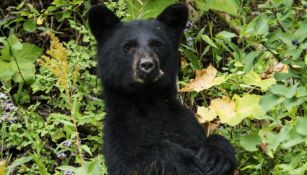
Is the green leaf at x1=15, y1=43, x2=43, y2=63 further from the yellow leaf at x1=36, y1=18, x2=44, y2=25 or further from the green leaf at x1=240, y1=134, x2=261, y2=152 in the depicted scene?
the green leaf at x1=240, y1=134, x2=261, y2=152

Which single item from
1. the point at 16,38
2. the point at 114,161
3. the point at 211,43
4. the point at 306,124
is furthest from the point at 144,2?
the point at 306,124

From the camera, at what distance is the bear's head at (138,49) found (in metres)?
5.20

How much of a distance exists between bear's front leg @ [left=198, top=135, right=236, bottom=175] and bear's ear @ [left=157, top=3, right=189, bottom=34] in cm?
92

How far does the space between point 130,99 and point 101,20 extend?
1.99 feet

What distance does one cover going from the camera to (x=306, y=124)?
4.12 metres

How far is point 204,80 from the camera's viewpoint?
20.2ft

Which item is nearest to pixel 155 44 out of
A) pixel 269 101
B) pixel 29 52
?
pixel 269 101

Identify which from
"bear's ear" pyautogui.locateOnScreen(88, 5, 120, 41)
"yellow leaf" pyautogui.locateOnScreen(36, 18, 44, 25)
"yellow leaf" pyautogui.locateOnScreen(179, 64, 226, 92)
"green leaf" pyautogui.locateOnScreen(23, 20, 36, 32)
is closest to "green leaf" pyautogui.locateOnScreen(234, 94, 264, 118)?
"yellow leaf" pyautogui.locateOnScreen(179, 64, 226, 92)

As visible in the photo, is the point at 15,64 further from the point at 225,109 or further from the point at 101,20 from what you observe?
the point at 225,109

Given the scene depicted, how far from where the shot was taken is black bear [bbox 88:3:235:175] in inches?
200

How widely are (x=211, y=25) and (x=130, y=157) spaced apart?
2786 mm

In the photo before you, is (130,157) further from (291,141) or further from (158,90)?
(291,141)

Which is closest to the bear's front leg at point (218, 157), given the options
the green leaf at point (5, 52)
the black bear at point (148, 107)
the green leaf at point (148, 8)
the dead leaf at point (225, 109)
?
the black bear at point (148, 107)

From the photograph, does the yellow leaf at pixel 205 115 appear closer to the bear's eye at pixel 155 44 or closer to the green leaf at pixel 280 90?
the bear's eye at pixel 155 44
